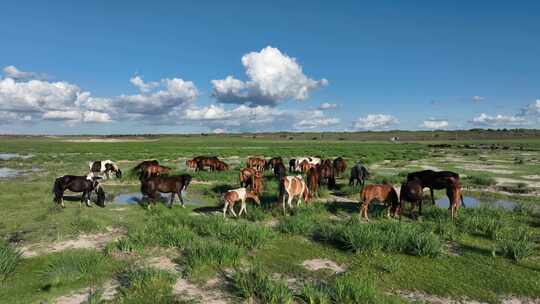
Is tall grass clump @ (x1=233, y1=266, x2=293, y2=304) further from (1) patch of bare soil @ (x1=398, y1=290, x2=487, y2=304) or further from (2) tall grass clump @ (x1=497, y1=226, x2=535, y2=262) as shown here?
(2) tall grass clump @ (x1=497, y1=226, x2=535, y2=262)

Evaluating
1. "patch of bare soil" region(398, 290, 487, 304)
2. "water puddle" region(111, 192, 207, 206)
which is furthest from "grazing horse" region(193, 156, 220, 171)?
"patch of bare soil" region(398, 290, 487, 304)

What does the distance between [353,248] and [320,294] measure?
245cm

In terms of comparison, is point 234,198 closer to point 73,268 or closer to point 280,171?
point 73,268

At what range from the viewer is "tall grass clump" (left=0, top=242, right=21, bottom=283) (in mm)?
6062

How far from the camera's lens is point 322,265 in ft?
22.5

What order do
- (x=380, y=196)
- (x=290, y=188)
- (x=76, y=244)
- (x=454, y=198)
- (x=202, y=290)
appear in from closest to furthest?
(x=202, y=290)
(x=76, y=244)
(x=454, y=198)
(x=380, y=196)
(x=290, y=188)

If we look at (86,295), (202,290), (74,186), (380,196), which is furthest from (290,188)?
(74,186)

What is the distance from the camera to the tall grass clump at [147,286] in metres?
5.28

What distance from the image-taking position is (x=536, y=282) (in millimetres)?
5852

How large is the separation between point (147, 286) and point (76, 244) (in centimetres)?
371

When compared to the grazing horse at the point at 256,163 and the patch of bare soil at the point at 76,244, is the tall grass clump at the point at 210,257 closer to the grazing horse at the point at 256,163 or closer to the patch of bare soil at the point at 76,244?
the patch of bare soil at the point at 76,244

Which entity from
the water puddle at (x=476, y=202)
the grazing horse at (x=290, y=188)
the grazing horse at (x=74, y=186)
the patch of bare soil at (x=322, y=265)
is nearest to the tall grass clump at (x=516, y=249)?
the patch of bare soil at (x=322, y=265)

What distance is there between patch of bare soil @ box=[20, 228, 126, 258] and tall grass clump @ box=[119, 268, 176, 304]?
2.54 metres

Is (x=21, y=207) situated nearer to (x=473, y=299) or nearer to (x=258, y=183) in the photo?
(x=258, y=183)
